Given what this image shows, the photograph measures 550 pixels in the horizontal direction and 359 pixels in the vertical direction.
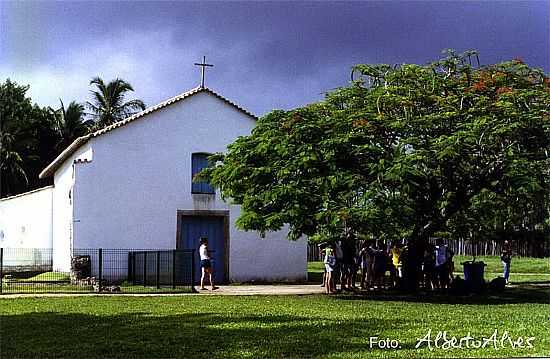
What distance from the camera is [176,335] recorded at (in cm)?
1193

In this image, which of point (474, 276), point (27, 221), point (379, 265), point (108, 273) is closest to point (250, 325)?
point (379, 265)

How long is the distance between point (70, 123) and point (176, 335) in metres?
33.6

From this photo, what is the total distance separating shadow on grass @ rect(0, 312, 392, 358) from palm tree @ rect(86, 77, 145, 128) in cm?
2837

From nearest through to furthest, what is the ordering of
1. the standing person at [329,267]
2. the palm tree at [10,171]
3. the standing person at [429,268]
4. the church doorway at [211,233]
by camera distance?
the standing person at [329,267] → the standing person at [429,268] → the church doorway at [211,233] → the palm tree at [10,171]

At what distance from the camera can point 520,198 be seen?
18906 mm

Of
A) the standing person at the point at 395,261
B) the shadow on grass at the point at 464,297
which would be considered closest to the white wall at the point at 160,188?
the standing person at the point at 395,261

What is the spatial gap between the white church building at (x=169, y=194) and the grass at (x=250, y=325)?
6.68 m

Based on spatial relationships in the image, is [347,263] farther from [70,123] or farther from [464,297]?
[70,123]

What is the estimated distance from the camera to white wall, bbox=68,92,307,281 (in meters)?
25.1

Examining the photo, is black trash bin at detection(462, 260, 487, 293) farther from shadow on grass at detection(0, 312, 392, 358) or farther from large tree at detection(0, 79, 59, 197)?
large tree at detection(0, 79, 59, 197)

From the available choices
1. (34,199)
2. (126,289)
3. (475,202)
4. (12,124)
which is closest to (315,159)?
(475,202)

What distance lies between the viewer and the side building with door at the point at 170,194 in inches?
990

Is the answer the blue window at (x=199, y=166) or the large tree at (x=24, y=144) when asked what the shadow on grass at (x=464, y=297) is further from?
the large tree at (x=24, y=144)

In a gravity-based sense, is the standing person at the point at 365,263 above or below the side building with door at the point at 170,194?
below
